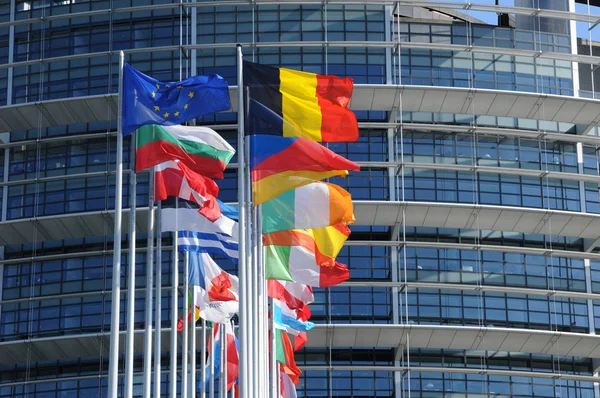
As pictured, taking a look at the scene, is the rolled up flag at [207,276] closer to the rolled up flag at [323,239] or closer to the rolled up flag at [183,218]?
the rolled up flag at [323,239]

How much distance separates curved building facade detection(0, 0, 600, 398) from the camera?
217 feet

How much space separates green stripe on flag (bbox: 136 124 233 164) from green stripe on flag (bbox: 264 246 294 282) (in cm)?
671

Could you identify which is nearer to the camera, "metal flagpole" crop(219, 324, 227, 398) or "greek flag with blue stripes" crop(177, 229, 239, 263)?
"greek flag with blue stripes" crop(177, 229, 239, 263)

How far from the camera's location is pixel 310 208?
1307 inches

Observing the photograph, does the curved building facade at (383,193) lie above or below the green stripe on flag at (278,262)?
above

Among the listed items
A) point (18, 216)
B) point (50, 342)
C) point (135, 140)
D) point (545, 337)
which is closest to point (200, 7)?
point (18, 216)

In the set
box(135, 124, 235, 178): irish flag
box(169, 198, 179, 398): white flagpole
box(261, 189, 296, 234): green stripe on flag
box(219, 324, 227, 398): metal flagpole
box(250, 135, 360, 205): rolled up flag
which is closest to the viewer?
box(250, 135, 360, 205): rolled up flag

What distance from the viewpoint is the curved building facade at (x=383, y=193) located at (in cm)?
6612

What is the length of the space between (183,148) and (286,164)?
2824 millimetres

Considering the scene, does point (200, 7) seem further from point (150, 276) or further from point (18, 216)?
point (150, 276)

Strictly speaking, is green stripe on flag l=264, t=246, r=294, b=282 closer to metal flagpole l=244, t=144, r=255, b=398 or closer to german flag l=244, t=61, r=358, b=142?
metal flagpole l=244, t=144, r=255, b=398

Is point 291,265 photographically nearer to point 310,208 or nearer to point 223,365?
point 310,208

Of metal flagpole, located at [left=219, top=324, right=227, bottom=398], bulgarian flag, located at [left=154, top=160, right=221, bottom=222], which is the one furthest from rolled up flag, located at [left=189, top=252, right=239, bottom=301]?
metal flagpole, located at [left=219, top=324, right=227, bottom=398]

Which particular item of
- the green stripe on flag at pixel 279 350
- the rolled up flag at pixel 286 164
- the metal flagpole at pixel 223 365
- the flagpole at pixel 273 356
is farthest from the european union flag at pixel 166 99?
the green stripe on flag at pixel 279 350
